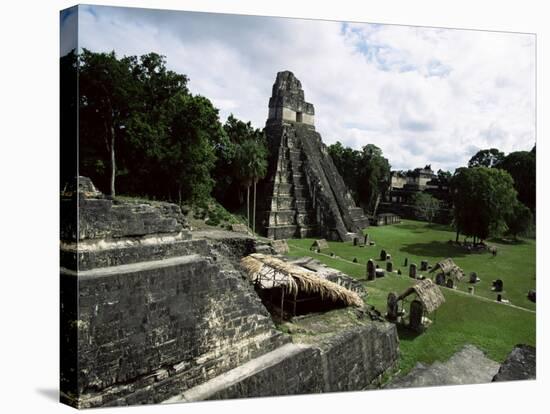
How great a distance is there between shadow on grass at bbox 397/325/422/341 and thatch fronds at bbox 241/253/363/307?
1.61m

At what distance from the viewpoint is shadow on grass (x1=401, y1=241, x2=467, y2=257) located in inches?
621

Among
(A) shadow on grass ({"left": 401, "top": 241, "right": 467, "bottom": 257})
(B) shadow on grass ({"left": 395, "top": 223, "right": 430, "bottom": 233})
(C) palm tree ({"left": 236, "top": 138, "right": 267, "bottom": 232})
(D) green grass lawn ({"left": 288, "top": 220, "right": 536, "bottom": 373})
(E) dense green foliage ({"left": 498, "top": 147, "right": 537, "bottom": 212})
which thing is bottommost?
(D) green grass lawn ({"left": 288, "top": 220, "right": 536, "bottom": 373})

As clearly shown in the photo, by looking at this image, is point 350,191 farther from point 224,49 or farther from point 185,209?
point 224,49

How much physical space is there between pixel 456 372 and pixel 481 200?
7.62m

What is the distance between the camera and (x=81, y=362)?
562 cm

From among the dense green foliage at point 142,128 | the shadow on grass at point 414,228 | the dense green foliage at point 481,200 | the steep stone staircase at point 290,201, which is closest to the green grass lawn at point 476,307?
the dense green foliage at point 481,200

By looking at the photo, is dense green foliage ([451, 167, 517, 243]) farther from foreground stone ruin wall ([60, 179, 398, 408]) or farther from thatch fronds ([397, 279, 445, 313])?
foreground stone ruin wall ([60, 179, 398, 408])

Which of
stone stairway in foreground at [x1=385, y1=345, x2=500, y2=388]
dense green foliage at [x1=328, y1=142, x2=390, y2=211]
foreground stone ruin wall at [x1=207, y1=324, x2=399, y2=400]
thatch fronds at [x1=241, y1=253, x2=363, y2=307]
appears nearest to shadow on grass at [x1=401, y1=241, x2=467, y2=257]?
stone stairway in foreground at [x1=385, y1=345, x2=500, y2=388]

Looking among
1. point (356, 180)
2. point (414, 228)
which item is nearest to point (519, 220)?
point (414, 228)

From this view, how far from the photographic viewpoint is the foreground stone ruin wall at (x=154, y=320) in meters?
5.70

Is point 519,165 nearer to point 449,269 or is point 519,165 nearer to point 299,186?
point 449,269

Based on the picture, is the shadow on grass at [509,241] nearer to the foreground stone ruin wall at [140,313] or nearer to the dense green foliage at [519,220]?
the dense green foliage at [519,220]

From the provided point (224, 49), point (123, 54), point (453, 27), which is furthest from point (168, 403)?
point (453, 27)

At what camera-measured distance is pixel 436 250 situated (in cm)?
1619
